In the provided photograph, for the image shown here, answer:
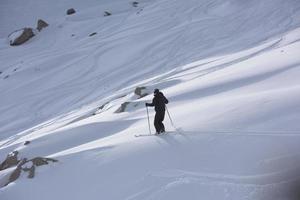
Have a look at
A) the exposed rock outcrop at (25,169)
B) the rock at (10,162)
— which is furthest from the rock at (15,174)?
the rock at (10,162)

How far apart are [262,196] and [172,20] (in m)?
28.3

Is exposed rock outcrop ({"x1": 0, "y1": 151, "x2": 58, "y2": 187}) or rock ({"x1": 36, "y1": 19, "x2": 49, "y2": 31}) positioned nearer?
exposed rock outcrop ({"x1": 0, "y1": 151, "x2": 58, "y2": 187})

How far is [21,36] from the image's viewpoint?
4347 cm

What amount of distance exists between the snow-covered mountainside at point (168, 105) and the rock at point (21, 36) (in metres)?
0.87

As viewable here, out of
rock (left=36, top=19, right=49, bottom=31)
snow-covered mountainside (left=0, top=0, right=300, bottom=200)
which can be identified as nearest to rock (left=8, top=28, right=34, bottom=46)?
snow-covered mountainside (left=0, top=0, right=300, bottom=200)

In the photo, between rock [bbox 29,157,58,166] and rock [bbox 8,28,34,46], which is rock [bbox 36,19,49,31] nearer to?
rock [bbox 8,28,34,46]

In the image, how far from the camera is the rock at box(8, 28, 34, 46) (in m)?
43.3

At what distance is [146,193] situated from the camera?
10758 mm

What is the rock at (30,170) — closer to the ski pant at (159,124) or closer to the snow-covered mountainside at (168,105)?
the snow-covered mountainside at (168,105)

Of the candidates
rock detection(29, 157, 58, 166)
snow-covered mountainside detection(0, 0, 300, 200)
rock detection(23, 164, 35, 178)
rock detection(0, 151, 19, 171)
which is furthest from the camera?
rock detection(0, 151, 19, 171)

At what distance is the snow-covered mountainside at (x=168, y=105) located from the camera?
35.7 feet

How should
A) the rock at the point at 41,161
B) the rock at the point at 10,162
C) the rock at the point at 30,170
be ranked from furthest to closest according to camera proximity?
the rock at the point at 10,162 → the rock at the point at 41,161 → the rock at the point at 30,170

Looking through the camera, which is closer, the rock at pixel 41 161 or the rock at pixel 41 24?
the rock at pixel 41 161

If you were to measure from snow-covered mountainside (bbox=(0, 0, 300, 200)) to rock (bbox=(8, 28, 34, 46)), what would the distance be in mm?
870
